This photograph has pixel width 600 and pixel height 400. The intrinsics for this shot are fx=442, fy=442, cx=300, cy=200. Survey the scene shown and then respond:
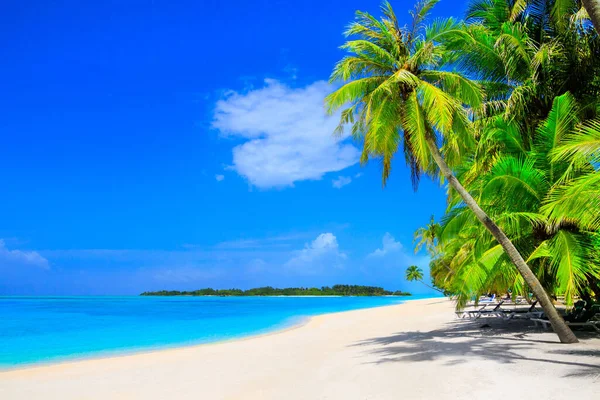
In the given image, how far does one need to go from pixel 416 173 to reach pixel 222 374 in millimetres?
6554

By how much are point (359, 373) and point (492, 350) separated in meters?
3.11

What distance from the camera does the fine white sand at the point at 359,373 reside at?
5.87 meters

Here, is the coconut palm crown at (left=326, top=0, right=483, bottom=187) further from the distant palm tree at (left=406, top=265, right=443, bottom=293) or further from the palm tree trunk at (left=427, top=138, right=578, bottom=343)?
the distant palm tree at (left=406, top=265, right=443, bottom=293)

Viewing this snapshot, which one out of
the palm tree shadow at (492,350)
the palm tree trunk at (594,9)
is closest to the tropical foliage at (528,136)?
the palm tree shadow at (492,350)

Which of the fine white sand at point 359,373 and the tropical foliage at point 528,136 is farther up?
the tropical foliage at point 528,136

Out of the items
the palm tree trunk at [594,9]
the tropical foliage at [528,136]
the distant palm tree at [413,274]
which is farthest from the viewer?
the distant palm tree at [413,274]

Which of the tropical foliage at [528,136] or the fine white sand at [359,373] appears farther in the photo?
the tropical foliage at [528,136]

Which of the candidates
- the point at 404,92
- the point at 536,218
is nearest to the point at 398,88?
the point at 404,92

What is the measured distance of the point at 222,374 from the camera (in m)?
8.52

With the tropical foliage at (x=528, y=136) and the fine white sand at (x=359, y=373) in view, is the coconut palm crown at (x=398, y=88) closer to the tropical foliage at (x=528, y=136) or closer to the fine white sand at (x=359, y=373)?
the tropical foliage at (x=528, y=136)

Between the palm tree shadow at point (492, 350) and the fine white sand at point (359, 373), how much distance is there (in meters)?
0.02

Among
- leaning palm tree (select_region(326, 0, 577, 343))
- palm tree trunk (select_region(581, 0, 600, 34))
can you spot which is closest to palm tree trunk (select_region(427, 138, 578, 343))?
leaning palm tree (select_region(326, 0, 577, 343))

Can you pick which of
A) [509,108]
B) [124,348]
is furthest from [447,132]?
[124,348]

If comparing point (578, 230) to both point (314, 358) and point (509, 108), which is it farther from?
point (314, 358)
